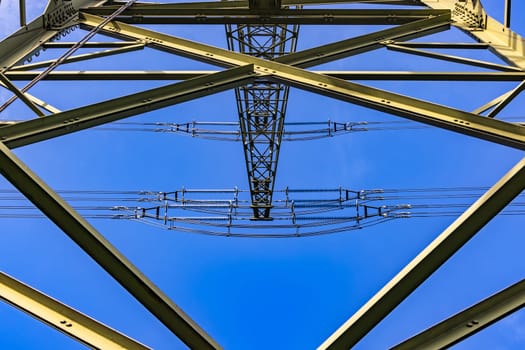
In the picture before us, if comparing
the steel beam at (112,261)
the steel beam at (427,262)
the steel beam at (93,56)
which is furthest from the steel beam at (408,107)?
the steel beam at (112,261)

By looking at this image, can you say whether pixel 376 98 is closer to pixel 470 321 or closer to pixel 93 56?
pixel 470 321

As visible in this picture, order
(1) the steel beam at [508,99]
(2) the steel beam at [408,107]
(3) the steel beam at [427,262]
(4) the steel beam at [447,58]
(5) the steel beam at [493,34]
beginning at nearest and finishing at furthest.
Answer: (3) the steel beam at [427,262] < (2) the steel beam at [408,107] < (1) the steel beam at [508,99] < (5) the steel beam at [493,34] < (4) the steel beam at [447,58]

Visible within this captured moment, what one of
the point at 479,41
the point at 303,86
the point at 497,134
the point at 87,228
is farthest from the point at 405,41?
the point at 87,228

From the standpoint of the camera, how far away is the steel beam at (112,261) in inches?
139

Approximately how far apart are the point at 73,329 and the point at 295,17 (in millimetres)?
5397

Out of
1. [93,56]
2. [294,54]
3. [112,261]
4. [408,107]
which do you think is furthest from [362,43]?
[112,261]

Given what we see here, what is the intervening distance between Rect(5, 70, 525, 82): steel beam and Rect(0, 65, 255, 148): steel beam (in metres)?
0.70

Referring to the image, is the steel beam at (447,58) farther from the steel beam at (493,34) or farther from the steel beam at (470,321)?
the steel beam at (470,321)

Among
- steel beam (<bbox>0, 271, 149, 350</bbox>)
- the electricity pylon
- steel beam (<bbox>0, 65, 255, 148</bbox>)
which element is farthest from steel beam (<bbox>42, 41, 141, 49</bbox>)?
steel beam (<bbox>0, 271, 149, 350</bbox>)

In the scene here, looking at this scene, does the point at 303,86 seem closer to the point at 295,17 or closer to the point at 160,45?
the point at 160,45

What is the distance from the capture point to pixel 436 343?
348cm

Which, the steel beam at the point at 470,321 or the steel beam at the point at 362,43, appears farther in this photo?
the steel beam at the point at 362,43

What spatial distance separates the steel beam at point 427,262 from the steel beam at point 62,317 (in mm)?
1349

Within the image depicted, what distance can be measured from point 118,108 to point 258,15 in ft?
11.7
